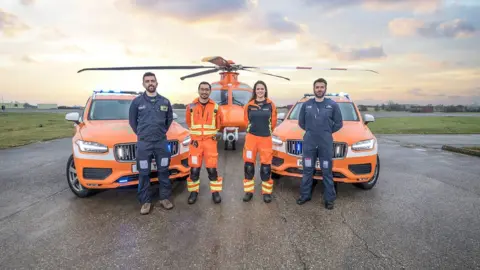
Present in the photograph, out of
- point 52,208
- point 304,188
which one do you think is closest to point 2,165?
A: point 52,208

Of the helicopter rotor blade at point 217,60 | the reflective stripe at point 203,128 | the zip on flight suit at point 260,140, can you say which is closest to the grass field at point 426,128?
the helicopter rotor blade at point 217,60

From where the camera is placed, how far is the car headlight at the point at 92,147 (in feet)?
14.2

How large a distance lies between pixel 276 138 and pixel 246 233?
7.21 feet

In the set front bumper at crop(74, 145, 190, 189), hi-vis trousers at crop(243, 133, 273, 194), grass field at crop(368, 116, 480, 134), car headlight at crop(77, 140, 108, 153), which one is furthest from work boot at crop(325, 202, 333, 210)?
grass field at crop(368, 116, 480, 134)

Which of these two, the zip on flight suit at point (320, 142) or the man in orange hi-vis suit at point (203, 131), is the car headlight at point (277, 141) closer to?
the zip on flight suit at point (320, 142)

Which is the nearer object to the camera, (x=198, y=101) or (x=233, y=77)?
(x=198, y=101)

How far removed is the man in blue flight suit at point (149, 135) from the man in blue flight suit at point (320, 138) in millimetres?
2124

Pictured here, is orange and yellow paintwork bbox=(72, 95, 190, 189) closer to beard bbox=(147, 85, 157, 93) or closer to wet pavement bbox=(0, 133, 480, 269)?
wet pavement bbox=(0, 133, 480, 269)

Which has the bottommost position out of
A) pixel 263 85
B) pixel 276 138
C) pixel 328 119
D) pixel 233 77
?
pixel 276 138

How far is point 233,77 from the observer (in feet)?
36.1

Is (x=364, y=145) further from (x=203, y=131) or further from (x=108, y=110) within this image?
(x=108, y=110)

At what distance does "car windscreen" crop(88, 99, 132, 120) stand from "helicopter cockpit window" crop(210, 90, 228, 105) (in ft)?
15.0

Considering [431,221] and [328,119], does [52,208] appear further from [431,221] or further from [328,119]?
[431,221]

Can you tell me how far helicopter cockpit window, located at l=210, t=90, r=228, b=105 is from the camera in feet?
33.9
